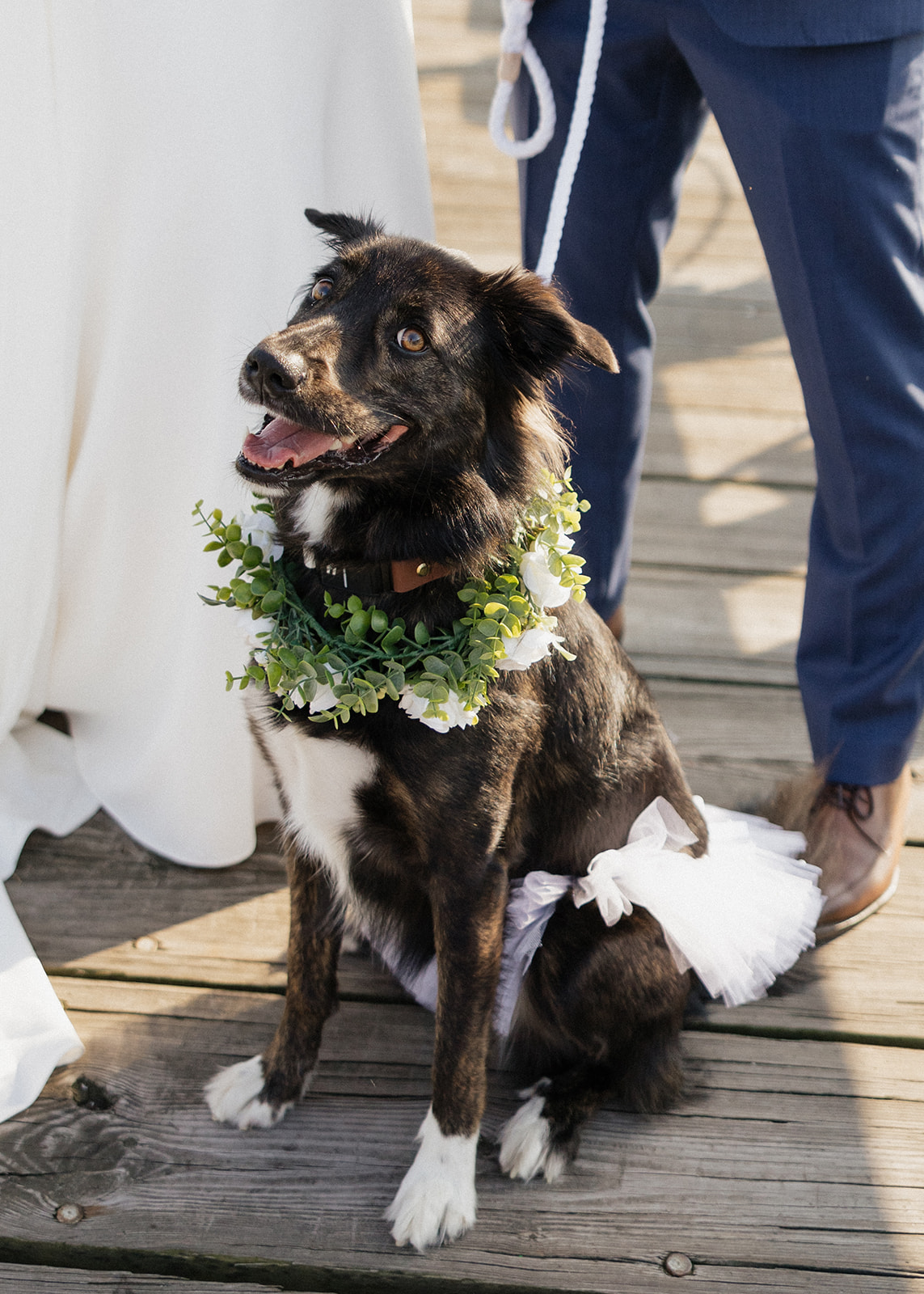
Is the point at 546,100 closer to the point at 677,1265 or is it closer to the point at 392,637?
the point at 392,637

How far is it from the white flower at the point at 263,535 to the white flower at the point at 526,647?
375 mm

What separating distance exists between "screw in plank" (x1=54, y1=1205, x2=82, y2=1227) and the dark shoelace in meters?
1.44

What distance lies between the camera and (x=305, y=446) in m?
1.38

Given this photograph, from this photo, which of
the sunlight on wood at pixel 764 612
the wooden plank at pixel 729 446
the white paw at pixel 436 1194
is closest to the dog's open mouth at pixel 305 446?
the white paw at pixel 436 1194

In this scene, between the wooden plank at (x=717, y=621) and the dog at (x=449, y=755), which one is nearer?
the dog at (x=449, y=755)

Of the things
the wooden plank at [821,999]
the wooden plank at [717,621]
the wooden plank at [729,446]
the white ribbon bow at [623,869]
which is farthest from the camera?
the wooden plank at [729,446]

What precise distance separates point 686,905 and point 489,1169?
51 centimetres

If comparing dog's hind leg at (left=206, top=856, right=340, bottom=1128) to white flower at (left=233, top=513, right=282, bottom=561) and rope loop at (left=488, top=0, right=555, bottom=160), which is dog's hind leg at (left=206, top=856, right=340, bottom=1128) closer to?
white flower at (left=233, top=513, right=282, bottom=561)

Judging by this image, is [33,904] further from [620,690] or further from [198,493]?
[620,690]

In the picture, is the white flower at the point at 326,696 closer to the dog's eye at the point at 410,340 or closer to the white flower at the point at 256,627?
the white flower at the point at 256,627

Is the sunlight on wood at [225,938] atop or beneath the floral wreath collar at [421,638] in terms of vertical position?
beneath

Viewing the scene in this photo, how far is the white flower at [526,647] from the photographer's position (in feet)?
4.69

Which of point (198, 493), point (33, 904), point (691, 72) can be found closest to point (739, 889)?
point (198, 493)

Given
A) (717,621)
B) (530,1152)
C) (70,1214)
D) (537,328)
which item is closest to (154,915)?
(70,1214)
